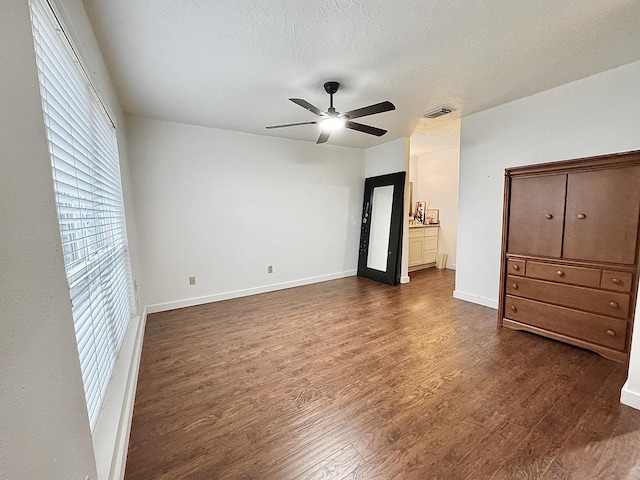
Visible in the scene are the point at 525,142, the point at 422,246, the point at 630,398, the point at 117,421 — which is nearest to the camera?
the point at 117,421

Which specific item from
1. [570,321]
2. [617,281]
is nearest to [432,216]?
[570,321]

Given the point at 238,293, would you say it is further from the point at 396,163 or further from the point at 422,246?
the point at 422,246

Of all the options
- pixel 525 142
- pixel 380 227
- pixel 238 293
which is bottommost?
pixel 238 293

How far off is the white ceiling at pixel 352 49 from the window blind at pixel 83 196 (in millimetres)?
560

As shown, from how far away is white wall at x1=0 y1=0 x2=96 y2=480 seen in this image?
1.90 feet

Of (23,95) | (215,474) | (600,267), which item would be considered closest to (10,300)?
(23,95)

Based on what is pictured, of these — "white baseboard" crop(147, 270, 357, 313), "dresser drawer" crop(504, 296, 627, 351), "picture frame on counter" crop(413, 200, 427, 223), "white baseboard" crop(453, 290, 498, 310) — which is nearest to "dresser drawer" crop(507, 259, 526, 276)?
"dresser drawer" crop(504, 296, 627, 351)

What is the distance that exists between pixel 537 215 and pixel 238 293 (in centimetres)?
367

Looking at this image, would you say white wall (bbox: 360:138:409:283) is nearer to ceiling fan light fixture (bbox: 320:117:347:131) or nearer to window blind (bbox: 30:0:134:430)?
ceiling fan light fixture (bbox: 320:117:347:131)

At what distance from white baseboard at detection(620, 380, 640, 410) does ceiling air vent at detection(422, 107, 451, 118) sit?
2918 millimetres

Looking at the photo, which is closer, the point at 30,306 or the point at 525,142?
the point at 30,306

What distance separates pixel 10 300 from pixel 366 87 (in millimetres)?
2788

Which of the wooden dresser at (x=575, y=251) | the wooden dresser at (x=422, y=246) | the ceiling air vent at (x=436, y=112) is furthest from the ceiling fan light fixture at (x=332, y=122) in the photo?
the wooden dresser at (x=422, y=246)

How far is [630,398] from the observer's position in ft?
5.64
